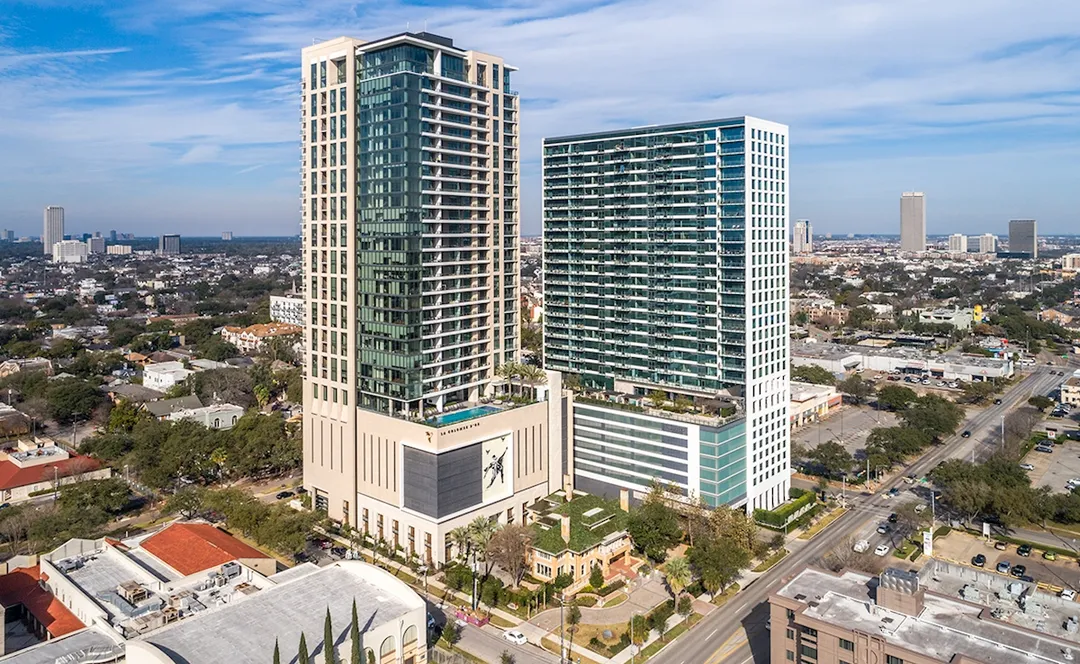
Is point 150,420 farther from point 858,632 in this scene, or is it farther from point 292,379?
point 858,632

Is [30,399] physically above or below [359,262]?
below

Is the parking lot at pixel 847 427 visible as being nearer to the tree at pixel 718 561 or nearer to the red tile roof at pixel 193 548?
the tree at pixel 718 561

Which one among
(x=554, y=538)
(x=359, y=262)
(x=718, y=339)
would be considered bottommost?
(x=554, y=538)

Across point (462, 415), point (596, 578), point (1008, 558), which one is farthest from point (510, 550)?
point (1008, 558)

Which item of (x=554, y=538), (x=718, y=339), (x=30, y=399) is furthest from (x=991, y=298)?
(x=30, y=399)

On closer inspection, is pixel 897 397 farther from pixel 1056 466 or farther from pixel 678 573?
pixel 678 573

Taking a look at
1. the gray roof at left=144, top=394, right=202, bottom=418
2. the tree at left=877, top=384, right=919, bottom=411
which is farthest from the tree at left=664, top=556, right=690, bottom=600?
the gray roof at left=144, top=394, right=202, bottom=418
